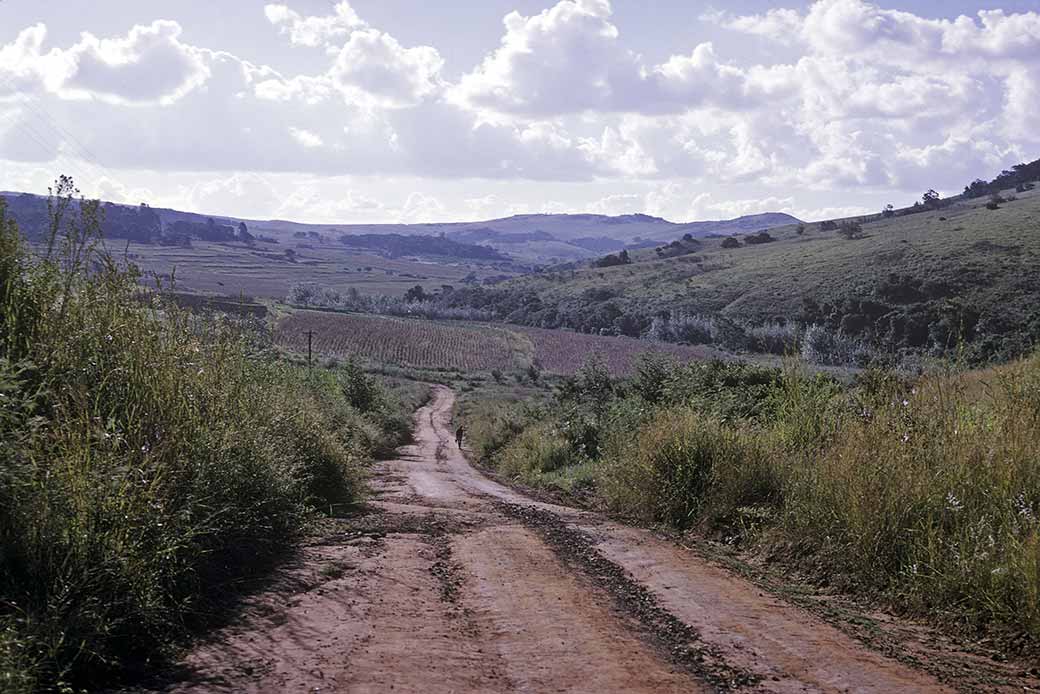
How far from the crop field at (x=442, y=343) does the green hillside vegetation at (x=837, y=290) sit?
4.61 m

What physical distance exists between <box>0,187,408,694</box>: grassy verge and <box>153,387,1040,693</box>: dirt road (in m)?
0.51

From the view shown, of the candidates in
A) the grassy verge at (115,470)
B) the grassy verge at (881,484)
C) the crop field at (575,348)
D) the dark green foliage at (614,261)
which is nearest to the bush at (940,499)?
the grassy verge at (881,484)

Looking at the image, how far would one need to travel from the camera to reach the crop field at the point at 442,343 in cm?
7619

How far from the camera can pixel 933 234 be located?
253 ft

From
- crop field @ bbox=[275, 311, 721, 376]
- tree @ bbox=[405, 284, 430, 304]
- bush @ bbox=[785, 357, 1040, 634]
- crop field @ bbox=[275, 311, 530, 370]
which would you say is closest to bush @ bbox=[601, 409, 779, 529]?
bush @ bbox=[785, 357, 1040, 634]

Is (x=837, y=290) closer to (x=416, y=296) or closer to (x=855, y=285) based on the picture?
(x=855, y=285)

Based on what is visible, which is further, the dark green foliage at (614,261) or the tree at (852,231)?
the dark green foliage at (614,261)

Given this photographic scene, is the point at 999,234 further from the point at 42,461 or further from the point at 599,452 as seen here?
the point at 42,461

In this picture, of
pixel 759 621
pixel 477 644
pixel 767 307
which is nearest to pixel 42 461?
pixel 477 644

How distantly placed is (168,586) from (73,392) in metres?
1.75

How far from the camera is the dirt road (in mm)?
5543

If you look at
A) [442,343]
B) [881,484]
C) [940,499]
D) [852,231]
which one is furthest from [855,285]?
[940,499]

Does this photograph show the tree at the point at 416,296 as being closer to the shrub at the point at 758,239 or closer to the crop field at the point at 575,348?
the shrub at the point at 758,239

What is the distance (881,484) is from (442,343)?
282 ft
